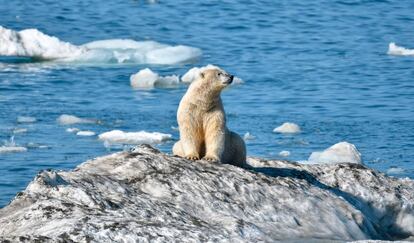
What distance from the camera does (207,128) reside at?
1038 cm

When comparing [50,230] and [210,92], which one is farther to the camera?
[210,92]

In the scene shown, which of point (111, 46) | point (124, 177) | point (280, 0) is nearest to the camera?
point (124, 177)

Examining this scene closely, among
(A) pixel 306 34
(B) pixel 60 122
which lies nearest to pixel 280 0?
(A) pixel 306 34

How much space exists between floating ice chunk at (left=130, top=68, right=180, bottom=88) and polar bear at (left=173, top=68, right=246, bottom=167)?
17.2 meters

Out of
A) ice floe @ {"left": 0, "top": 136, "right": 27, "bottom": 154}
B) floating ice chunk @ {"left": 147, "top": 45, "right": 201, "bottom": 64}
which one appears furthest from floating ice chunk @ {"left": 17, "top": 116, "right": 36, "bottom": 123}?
floating ice chunk @ {"left": 147, "top": 45, "right": 201, "bottom": 64}

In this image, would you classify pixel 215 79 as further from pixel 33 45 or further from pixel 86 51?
pixel 86 51

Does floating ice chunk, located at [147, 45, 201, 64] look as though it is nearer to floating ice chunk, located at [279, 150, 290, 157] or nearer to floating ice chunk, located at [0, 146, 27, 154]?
floating ice chunk, located at [0, 146, 27, 154]

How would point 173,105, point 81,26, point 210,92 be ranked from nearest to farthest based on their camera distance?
point 210,92, point 173,105, point 81,26

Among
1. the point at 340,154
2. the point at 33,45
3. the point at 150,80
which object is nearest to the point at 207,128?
the point at 340,154

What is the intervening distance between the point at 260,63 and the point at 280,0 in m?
13.8

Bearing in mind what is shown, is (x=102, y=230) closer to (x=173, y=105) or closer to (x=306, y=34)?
(x=173, y=105)

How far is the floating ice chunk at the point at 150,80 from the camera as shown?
1101 inches

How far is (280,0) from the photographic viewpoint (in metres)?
45.7

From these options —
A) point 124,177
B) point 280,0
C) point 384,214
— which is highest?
point 124,177
